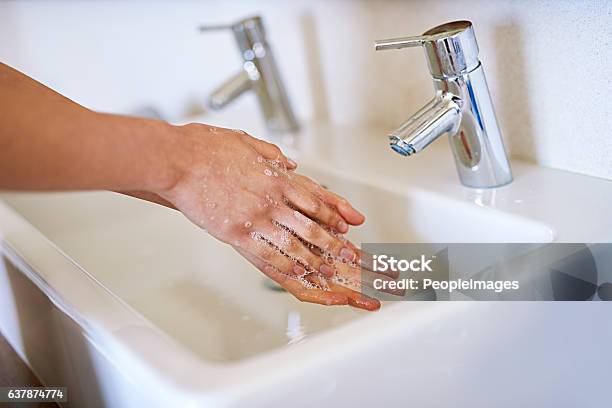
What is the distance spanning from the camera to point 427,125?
0.67 metres

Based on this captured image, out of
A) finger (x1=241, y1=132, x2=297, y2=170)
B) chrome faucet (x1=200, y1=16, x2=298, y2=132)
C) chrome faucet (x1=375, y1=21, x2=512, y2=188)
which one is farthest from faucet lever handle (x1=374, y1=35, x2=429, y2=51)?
chrome faucet (x1=200, y1=16, x2=298, y2=132)

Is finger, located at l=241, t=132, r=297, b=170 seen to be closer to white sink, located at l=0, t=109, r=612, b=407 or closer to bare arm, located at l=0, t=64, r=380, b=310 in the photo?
bare arm, located at l=0, t=64, r=380, b=310

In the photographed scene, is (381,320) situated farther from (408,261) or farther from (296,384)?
(408,261)

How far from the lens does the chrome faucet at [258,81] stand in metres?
0.96

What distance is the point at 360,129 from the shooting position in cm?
99

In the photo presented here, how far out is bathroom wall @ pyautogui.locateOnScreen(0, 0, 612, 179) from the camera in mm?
691

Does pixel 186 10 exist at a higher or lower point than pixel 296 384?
higher

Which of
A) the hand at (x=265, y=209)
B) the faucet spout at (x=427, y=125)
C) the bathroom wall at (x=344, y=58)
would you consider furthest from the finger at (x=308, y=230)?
the bathroom wall at (x=344, y=58)

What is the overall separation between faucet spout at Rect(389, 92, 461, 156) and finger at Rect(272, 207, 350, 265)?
4.0 inches

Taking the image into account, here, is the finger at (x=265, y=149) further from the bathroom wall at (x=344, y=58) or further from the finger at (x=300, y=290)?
the bathroom wall at (x=344, y=58)

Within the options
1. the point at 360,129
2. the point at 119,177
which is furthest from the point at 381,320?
the point at 360,129

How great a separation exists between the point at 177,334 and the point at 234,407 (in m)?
0.31

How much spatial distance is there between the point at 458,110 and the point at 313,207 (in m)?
0.16

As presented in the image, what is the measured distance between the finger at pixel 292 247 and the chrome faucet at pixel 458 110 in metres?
0.12
